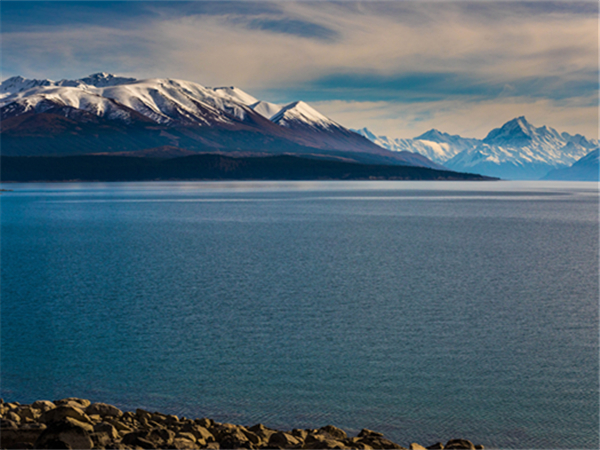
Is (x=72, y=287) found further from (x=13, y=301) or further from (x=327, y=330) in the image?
(x=327, y=330)

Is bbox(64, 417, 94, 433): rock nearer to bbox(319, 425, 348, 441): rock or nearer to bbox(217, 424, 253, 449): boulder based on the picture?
bbox(217, 424, 253, 449): boulder

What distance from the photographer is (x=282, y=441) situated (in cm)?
1459

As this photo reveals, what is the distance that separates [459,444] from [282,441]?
4.65m

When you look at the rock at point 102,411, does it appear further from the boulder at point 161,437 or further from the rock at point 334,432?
the rock at point 334,432

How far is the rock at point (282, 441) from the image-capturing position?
1450 cm

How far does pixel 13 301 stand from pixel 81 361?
12984 millimetres

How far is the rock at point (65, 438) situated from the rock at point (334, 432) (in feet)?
20.4

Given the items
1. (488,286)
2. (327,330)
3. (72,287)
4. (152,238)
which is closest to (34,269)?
(72,287)

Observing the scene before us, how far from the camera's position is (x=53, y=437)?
1309cm

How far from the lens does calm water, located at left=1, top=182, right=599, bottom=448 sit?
18516 millimetres

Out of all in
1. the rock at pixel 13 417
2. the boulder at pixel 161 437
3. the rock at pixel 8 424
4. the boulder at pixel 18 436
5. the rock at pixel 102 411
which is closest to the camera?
the boulder at pixel 18 436

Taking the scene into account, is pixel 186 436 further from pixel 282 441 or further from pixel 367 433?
pixel 367 433

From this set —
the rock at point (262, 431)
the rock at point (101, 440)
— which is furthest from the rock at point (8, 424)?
the rock at point (262, 431)

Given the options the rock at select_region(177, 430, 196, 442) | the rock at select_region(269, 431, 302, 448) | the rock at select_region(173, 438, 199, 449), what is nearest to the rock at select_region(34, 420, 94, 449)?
the rock at select_region(173, 438, 199, 449)
